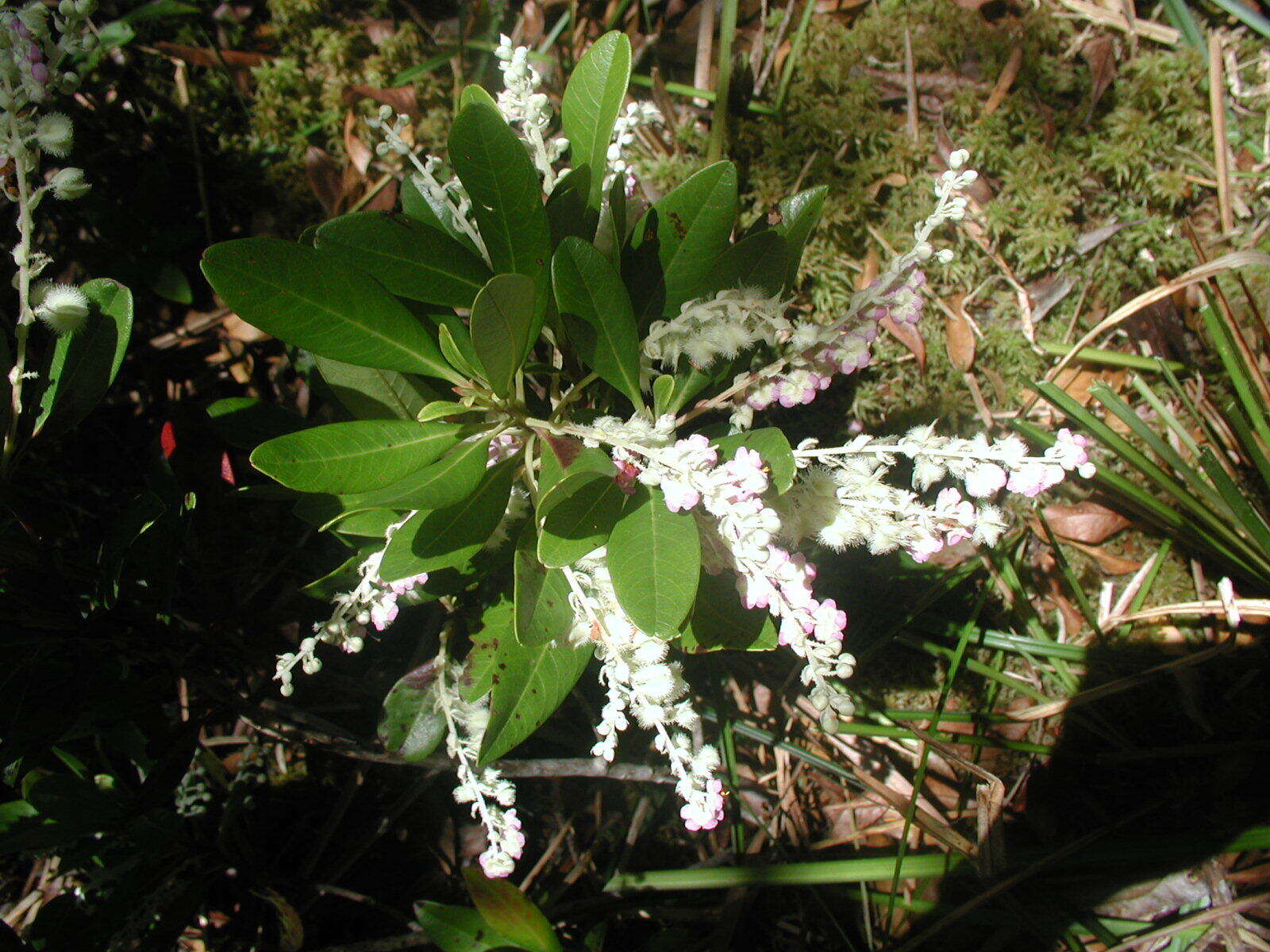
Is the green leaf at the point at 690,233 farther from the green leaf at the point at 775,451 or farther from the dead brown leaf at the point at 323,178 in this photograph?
the dead brown leaf at the point at 323,178

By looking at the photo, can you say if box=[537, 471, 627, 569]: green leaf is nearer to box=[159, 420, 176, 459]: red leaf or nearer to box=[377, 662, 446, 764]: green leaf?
box=[377, 662, 446, 764]: green leaf

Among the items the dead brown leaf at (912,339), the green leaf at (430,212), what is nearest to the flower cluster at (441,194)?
the green leaf at (430,212)

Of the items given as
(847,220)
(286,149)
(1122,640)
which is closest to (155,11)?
(286,149)

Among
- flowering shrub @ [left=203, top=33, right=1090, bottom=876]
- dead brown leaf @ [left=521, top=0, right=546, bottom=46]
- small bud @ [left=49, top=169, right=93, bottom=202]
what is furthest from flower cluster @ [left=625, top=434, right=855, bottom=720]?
dead brown leaf @ [left=521, top=0, right=546, bottom=46]

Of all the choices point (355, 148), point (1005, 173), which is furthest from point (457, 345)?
point (1005, 173)

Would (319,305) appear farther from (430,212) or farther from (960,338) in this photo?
(960,338)

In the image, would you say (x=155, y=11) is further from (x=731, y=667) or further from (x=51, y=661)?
(x=731, y=667)
